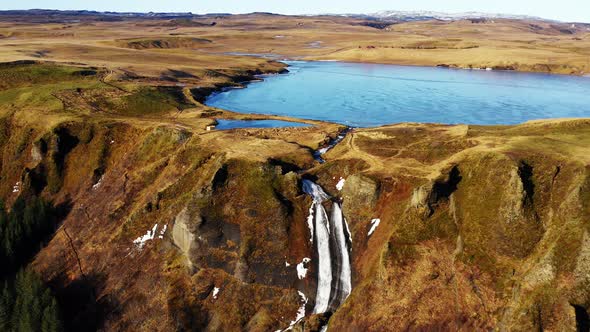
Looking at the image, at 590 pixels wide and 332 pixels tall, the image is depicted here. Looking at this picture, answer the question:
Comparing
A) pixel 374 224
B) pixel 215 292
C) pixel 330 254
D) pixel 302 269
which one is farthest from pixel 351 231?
pixel 215 292

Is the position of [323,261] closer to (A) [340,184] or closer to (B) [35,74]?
(A) [340,184]

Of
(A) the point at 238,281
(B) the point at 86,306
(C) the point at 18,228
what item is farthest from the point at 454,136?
(C) the point at 18,228

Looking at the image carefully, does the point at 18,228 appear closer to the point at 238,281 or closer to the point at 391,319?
the point at 238,281

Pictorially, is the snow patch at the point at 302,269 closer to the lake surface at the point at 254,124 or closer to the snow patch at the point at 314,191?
the snow patch at the point at 314,191

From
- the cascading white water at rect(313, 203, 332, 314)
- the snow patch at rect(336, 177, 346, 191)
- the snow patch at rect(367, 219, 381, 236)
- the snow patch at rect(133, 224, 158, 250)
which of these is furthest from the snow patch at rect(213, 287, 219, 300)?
the snow patch at rect(336, 177, 346, 191)

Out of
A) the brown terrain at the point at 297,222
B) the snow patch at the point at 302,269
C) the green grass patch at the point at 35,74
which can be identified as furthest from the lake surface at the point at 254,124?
the green grass patch at the point at 35,74
